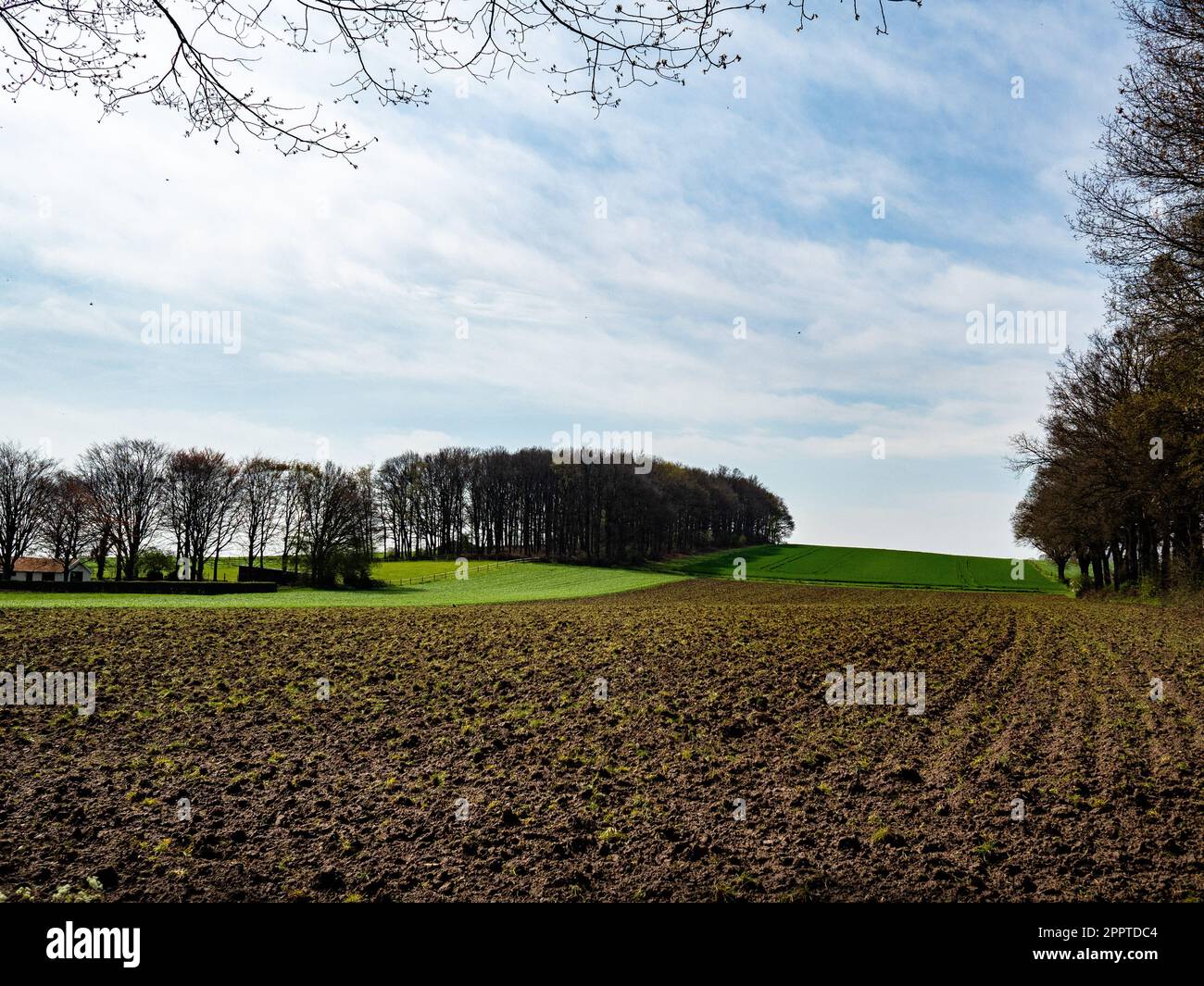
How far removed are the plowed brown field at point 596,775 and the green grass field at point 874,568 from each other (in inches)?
2242

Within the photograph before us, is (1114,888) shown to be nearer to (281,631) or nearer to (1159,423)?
(281,631)

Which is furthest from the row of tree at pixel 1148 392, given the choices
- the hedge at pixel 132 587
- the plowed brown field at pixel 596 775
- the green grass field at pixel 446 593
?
the hedge at pixel 132 587

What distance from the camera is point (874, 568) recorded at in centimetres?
8600

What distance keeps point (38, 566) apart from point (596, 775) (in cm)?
7584

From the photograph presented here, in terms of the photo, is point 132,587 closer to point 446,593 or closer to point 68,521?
point 446,593

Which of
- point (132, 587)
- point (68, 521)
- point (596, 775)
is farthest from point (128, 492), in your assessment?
point (596, 775)

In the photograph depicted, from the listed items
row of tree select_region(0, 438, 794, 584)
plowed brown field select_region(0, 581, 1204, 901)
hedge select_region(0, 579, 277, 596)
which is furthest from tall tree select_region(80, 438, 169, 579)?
plowed brown field select_region(0, 581, 1204, 901)

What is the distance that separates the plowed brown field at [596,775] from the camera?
6855mm
